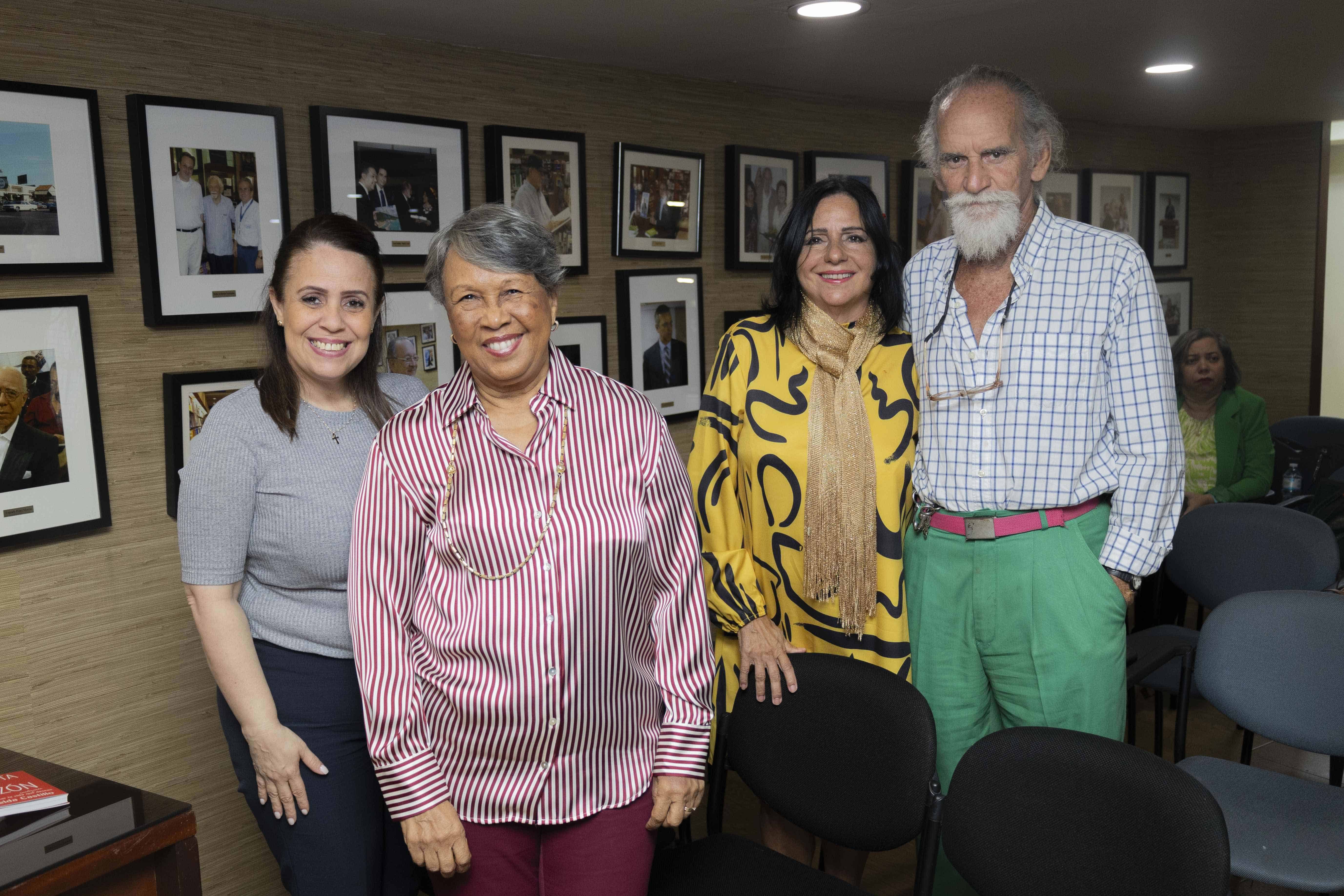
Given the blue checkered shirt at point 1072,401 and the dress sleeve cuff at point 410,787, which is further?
the blue checkered shirt at point 1072,401

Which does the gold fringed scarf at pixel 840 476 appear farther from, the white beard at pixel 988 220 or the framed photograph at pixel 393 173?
the framed photograph at pixel 393 173

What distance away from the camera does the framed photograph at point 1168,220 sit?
241 inches

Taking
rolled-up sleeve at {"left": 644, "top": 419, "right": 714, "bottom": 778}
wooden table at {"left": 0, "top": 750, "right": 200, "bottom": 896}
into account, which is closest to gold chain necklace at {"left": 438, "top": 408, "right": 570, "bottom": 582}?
rolled-up sleeve at {"left": 644, "top": 419, "right": 714, "bottom": 778}

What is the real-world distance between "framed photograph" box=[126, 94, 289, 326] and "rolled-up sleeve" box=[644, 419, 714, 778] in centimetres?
144

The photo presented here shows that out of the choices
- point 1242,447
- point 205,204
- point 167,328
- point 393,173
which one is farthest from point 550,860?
point 1242,447

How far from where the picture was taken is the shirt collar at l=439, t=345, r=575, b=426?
169 cm

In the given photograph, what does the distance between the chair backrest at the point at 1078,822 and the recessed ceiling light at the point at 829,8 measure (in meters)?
1.93

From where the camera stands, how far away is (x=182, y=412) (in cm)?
261

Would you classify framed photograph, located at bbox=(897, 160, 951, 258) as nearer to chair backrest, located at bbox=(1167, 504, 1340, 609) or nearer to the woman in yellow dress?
chair backrest, located at bbox=(1167, 504, 1340, 609)

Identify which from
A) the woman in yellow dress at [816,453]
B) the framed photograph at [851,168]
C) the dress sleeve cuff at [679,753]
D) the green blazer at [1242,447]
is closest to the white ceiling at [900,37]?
the framed photograph at [851,168]

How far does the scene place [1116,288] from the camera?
2.01 m

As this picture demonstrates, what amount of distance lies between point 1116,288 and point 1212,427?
2.98 metres

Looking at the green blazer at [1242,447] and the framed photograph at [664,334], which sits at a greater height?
the framed photograph at [664,334]

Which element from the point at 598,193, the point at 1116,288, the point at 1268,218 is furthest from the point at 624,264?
the point at 1268,218
